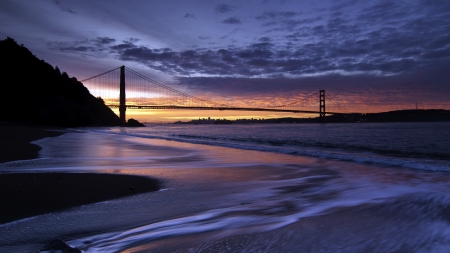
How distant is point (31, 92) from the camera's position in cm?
4119

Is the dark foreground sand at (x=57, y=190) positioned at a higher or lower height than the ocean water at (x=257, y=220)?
higher

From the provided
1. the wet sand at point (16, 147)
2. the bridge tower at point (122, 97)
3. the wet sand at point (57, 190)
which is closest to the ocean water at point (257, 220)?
the wet sand at point (57, 190)

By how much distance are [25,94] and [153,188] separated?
146 ft

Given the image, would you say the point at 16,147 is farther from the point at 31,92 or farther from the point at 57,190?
the point at 31,92

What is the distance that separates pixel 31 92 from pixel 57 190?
4488cm

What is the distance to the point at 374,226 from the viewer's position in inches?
100

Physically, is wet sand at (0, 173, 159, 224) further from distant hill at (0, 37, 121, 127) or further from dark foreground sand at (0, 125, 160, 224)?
distant hill at (0, 37, 121, 127)

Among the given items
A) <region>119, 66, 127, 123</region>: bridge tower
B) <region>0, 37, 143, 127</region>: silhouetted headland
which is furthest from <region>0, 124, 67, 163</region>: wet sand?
<region>119, 66, 127, 123</region>: bridge tower

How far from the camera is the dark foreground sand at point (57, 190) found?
2973 mm

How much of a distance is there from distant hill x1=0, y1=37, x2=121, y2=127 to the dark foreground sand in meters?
38.8

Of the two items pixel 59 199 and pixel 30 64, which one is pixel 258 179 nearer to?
pixel 59 199

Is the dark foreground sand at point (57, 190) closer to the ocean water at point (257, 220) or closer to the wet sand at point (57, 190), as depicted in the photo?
the wet sand at point (57, 190)

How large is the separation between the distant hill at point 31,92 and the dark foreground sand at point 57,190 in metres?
38.8

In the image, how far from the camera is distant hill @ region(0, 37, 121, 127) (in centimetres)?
3809
